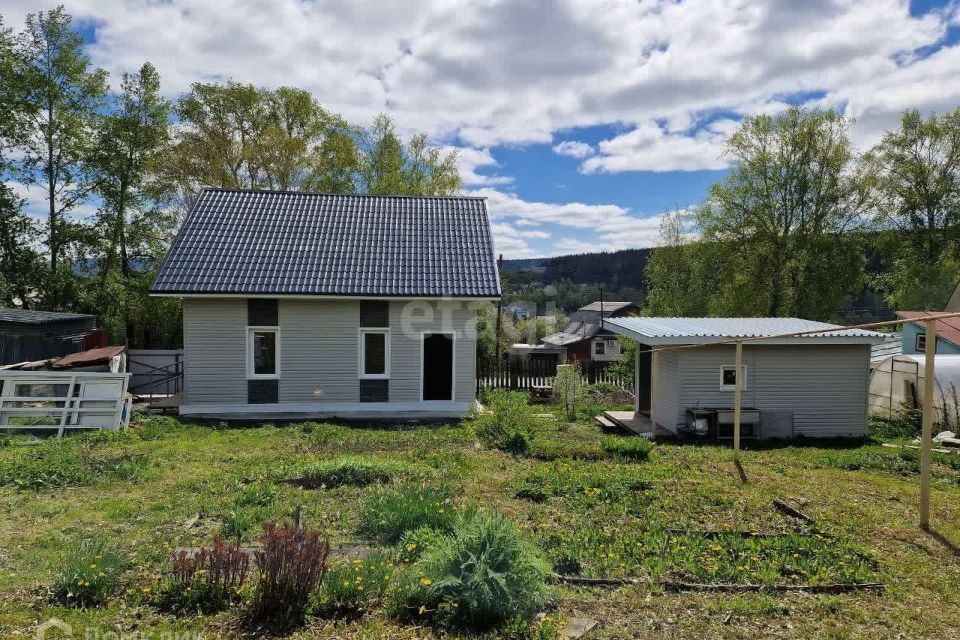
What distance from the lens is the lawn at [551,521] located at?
437 centimetres

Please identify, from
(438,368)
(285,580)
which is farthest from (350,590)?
(438,368)

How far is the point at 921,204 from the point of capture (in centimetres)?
2722

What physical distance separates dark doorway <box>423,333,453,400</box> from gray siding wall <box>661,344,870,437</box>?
534 cm

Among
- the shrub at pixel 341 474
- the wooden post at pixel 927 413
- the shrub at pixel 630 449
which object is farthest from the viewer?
the shrub at pixel 630 449

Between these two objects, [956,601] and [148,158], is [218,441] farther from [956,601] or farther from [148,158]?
[148,158]

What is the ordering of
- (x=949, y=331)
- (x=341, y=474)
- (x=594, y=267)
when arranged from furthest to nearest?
(x=594, y=267)
(x=949, y=331)
(x=341, y=474)

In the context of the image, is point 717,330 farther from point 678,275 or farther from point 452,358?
point 678,275

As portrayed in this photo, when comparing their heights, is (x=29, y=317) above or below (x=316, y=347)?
above

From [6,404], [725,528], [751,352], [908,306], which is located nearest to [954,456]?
[751,352]

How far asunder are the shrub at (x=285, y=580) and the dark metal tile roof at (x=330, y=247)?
1039 cm

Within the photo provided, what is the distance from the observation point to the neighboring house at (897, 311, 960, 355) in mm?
18719

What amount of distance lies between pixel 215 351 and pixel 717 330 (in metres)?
11.6

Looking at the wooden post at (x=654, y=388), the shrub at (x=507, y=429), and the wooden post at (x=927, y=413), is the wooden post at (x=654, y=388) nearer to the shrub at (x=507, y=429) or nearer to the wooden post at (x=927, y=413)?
the shrub at (x=507, y=429)

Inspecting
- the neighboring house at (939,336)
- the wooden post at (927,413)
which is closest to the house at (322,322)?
the wooden post at (927,413)
